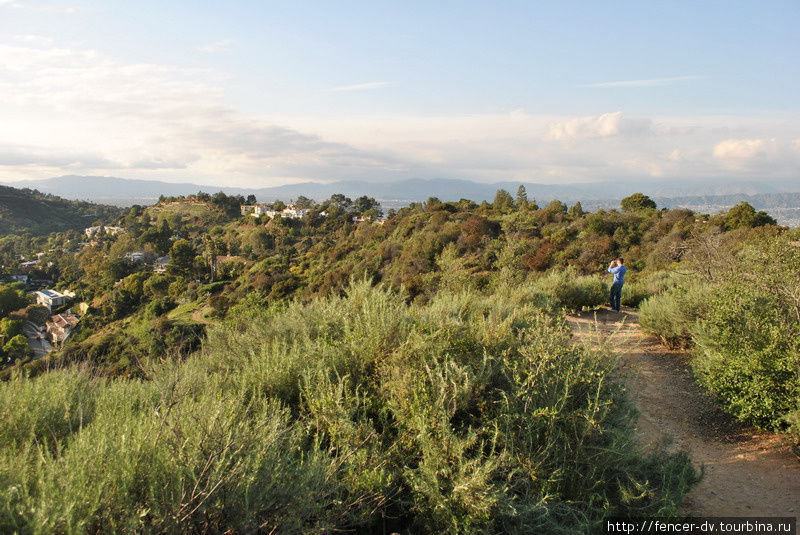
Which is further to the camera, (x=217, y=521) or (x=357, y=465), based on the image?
(x=357, y=465)

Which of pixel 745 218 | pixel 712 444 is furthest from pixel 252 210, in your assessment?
pixel 712 444

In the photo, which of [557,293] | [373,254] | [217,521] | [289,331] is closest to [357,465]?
[217,521]

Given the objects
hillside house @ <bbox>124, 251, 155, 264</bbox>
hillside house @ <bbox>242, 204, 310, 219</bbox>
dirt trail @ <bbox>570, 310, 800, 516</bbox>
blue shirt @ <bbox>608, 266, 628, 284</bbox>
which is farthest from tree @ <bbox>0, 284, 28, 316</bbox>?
dirt trail @ <bbox>570, 310, 800, 516</bbox>

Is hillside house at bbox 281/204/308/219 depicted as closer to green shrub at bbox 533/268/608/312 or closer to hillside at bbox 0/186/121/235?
hillside at bbox 0/186/121/235

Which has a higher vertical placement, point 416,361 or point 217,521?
point 416,361

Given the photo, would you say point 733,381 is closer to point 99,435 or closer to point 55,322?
point 99,435

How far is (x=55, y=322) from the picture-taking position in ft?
121

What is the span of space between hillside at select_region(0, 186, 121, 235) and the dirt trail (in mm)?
92565

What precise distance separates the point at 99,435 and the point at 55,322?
4535 cm

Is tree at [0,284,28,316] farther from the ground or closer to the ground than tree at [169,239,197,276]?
closer to the ground

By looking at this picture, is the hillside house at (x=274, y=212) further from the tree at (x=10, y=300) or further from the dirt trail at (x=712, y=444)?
the dirt trail at (x=712, y=444)

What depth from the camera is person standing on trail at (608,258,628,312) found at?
9.80 meters

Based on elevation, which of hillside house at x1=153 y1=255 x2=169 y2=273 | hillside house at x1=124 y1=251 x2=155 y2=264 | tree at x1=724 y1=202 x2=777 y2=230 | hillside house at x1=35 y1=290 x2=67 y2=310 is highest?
tree at x1=724 y1=202 x2=777 y2=230

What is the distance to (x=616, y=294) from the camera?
10.1m
